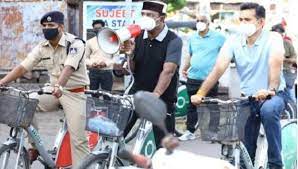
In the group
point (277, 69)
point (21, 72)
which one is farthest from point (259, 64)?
point (21, 72)

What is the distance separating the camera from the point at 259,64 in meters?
6.14

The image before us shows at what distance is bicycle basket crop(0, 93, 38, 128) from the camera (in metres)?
6.21

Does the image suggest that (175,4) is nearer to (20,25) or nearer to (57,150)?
(20,25)

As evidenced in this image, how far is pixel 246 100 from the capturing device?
19.0 ft

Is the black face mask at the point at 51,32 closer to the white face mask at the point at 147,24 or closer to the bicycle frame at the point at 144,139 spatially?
the white face mask at the point at 147,24

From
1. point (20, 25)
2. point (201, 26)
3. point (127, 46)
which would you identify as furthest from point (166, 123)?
point (20, 25)

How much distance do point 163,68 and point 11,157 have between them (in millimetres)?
1560

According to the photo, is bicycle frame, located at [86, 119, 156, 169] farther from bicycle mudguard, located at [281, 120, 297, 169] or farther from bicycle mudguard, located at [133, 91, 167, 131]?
bicycle mudguard, located at [133, 91, 167, 131]

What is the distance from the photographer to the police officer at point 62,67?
680 centimetres

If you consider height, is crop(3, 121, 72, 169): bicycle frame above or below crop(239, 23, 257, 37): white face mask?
below

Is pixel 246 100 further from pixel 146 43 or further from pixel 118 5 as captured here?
pixel 118 5

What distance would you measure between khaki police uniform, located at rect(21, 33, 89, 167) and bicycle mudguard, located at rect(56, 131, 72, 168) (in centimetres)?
9

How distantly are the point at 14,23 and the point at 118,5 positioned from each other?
2129 mm

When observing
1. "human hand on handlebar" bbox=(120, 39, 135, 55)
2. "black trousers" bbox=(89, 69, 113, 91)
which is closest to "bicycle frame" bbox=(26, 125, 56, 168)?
"human hand on handlebar" bbox=(120, 39, 135, 55)
